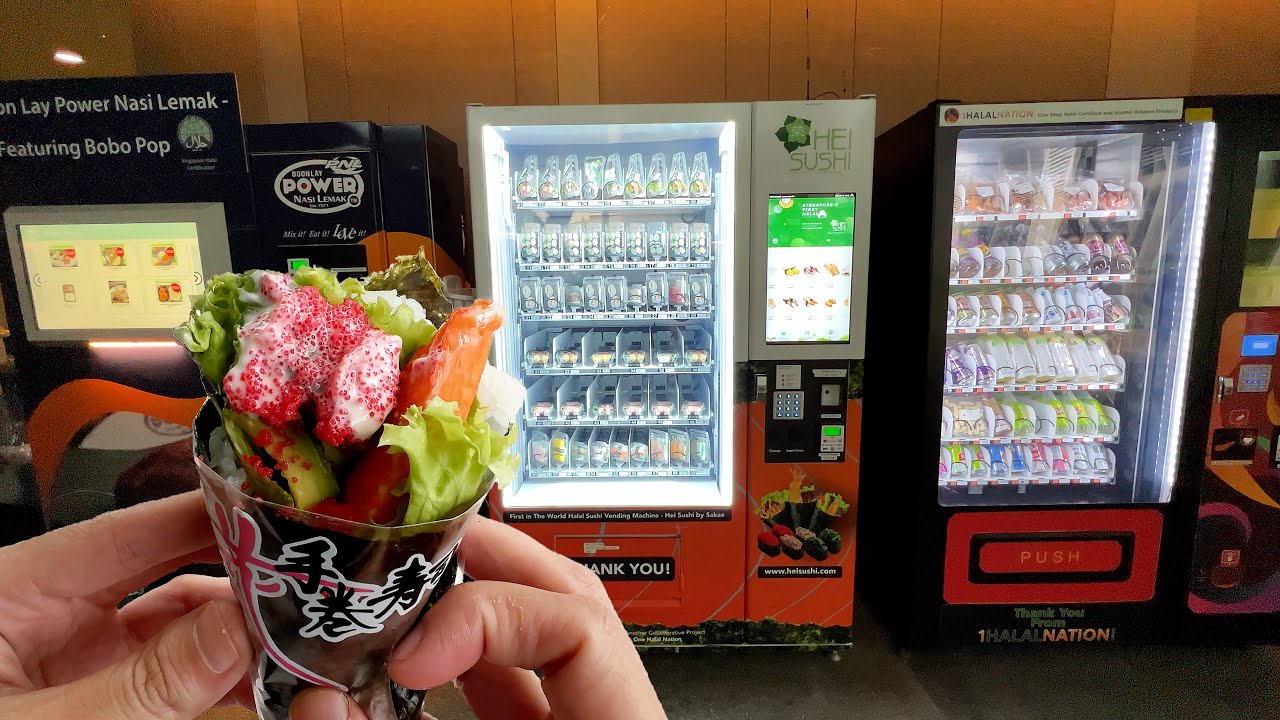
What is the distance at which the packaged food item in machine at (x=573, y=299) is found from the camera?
243 cm

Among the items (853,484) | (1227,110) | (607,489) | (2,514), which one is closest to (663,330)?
(607,489)

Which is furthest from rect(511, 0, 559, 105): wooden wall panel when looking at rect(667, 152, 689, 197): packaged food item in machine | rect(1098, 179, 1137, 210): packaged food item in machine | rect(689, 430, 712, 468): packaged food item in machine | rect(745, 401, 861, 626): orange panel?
rect(1098, 179, 1137, 210): packaged food item in machine

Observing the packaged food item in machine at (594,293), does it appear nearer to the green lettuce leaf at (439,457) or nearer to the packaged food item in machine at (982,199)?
the packaged food item in machine at (982,199)

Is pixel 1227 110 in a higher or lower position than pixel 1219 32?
lower

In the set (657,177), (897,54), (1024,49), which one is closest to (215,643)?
(657,177)

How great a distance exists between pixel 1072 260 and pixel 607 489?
206cm

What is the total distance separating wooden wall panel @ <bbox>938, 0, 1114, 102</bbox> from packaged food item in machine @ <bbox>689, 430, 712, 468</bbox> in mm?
2185

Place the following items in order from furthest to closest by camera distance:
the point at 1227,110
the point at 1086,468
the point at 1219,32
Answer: the point at 1219,32
the point at 1086,468
the point at 1227,110

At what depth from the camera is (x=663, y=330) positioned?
102 inches

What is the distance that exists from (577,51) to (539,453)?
203 centimetres

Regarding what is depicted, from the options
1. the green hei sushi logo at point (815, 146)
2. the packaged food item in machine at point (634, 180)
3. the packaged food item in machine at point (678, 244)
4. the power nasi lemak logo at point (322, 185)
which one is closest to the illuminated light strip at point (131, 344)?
the power nasi lemak logo at point (322, 185)

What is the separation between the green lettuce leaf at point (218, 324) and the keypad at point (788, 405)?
6.09 feet

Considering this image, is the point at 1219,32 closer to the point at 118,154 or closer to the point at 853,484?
the point at 853,484

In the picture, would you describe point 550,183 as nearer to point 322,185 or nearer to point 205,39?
point 322,185
